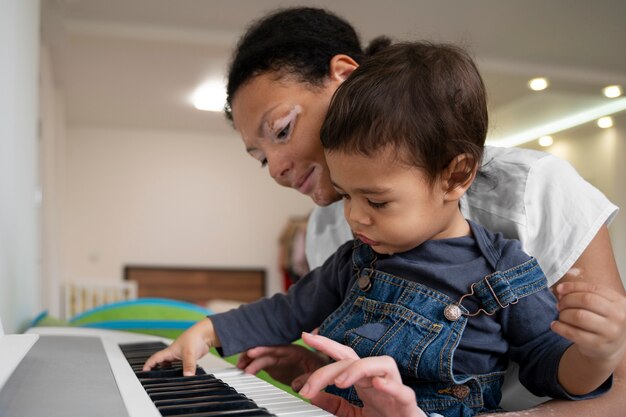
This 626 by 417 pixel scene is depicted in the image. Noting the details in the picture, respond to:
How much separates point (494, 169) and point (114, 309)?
1.07 m

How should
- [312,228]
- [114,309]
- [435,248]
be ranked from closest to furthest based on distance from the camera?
[435,248], [312,228], [114,309]

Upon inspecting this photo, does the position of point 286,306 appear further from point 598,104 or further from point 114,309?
point 114,309

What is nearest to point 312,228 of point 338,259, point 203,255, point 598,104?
point 338,259

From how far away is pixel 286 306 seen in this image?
0.99 meters

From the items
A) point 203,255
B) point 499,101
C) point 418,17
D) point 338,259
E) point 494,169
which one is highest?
point 418,17

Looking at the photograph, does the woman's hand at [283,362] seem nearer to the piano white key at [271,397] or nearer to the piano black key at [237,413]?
the piano white key at [271,397]

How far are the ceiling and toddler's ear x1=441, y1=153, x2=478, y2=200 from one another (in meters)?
0.16

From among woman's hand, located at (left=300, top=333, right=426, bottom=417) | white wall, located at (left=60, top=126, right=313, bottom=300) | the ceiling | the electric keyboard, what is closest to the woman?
the ceiling

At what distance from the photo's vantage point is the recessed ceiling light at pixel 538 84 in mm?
1244

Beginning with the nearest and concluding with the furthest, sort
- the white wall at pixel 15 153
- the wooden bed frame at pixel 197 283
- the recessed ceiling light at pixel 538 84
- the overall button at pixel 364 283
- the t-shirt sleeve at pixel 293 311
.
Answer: the overall button at pixel 364 283
the t-shirt sleeve at pixel 293 311
the white wall at pixel 15 153
the recessed ceiling light at pixel 538 84
the wooden bed frame at pixel 197 283

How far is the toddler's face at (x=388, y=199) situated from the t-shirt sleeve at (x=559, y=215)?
7.8 inches

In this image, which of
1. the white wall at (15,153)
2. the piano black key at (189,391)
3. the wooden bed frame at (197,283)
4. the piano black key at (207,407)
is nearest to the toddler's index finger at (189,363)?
the piano black key at (189,391)

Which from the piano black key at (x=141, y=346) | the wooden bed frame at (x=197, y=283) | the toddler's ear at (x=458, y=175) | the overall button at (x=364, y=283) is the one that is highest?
the toddler's ear at (x=458, y=175)

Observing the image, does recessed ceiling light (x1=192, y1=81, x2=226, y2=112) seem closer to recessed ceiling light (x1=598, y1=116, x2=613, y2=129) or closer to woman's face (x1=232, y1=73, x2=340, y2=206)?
woman's face (x1=232, y1=73, x2=340, y2=206)
